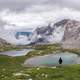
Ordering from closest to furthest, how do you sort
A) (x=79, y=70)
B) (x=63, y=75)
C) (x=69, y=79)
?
1. (x=69, y=79)
2. (x=63, y=75)
3. (x=79, y=70)

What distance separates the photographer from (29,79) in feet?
257

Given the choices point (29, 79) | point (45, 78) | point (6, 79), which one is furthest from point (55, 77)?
point (6, 79)

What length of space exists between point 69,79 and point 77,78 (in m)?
2.76

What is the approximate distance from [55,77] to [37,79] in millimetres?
6272

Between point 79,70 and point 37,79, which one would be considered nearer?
point 37,79

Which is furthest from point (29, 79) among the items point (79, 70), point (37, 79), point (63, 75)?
point (79, 70)

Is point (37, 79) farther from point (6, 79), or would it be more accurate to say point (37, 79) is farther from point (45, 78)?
point (6, 79)

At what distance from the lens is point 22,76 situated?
85.9 meters

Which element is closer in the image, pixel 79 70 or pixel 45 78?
pixel 45 78

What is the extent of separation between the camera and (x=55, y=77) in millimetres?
81875

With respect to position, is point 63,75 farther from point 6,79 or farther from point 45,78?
point 6,79

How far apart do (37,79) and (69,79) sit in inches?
363

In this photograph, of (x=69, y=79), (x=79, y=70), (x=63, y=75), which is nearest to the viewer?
(x=69, y=79)

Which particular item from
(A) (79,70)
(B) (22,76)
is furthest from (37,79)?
(A) (79,70)
